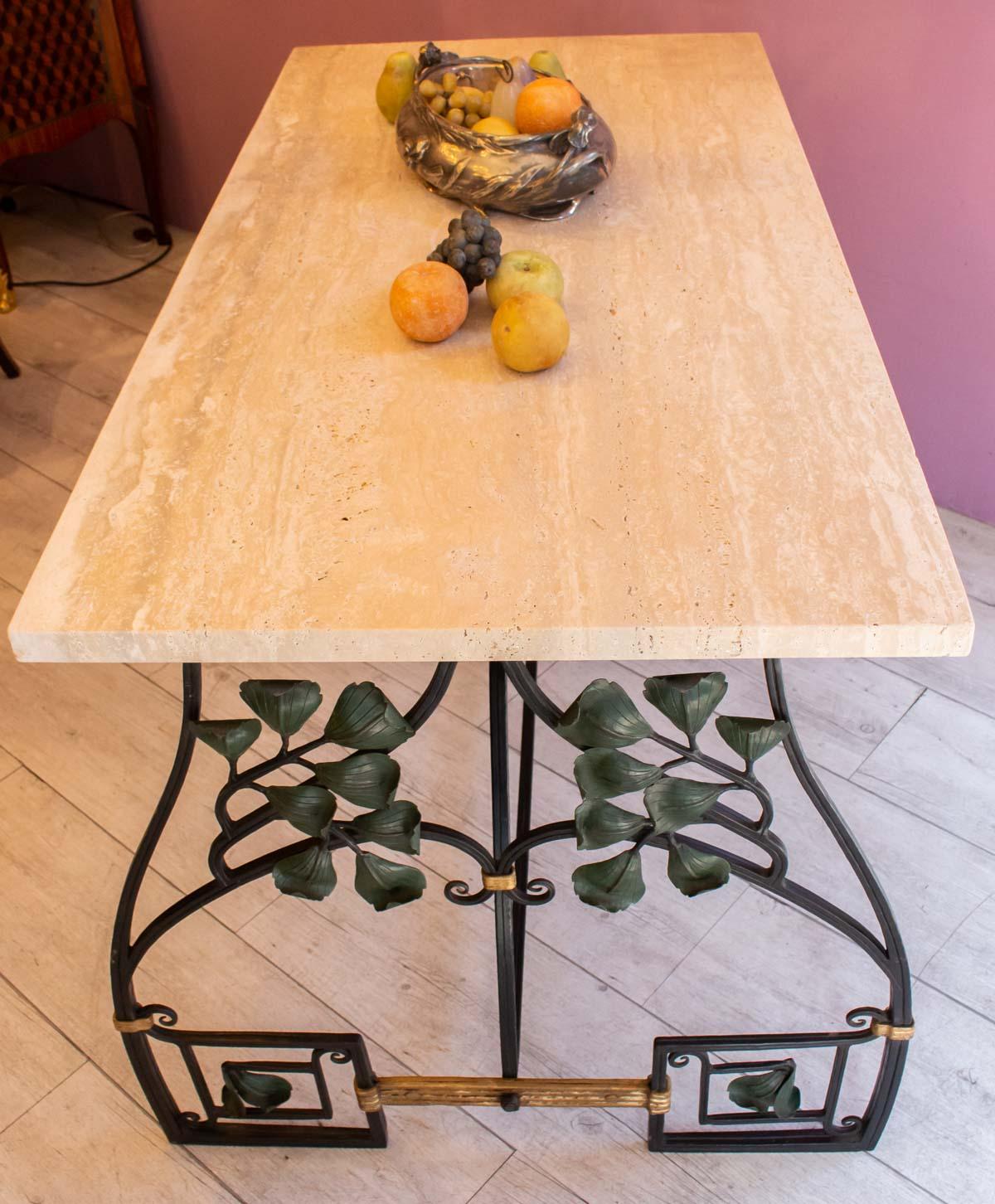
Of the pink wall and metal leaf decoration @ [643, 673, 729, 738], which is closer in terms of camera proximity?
metal leaf decoration @ [643, 673, 729, 738]

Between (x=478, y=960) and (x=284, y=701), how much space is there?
2.21 feet

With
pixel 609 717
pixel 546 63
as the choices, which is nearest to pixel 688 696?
pixel 609 717

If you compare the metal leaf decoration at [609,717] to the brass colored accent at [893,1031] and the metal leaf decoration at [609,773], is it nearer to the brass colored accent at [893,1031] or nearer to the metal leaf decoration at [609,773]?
the metal leaf decoration at [609,773]

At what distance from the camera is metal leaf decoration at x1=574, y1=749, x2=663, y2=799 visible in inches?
40.6

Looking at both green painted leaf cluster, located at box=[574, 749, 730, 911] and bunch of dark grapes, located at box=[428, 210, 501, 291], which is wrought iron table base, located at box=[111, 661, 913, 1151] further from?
bunch of dark grapes, located at box=[428, 210, 501, 291]

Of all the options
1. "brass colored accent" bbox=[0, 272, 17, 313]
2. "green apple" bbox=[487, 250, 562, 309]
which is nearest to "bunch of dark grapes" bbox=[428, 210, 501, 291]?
"green apple" bbox=[487, 250, 562, 309]

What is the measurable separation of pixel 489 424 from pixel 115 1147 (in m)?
0.96

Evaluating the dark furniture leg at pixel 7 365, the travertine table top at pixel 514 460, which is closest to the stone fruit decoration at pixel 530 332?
the travertine table top at pixel 514 460

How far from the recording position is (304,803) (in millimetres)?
1085

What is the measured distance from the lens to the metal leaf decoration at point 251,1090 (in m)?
1.32

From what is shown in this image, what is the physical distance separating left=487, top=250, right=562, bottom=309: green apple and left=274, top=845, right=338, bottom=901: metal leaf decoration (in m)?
0.59

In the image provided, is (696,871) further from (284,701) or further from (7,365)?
(7,365)

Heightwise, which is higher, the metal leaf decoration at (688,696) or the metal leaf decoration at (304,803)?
the metal leaf decoration at (688,696)

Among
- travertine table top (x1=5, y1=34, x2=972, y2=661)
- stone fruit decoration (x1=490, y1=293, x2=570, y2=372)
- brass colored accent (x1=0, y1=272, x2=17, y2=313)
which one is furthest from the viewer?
brass colored accent (x1=0, y1=272, x2=17, y2=313)
